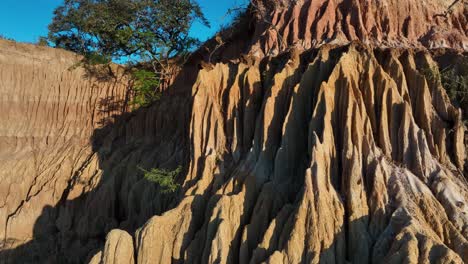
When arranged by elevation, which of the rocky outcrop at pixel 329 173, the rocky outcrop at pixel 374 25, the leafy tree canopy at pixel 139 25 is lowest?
the rocky outcrop at pixel 329 173

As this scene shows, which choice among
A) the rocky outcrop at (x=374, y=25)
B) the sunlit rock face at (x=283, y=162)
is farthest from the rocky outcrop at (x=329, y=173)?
the rocky outcrop at (x=374, y=25)

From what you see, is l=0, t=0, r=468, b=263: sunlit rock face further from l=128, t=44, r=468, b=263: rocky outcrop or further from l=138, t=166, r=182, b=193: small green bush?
l=138, t=166, r=182, b=193: small green bush

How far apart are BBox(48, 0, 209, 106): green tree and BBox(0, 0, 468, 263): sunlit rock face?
2220 millimetres

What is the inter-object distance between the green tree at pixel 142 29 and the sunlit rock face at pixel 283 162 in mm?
2220

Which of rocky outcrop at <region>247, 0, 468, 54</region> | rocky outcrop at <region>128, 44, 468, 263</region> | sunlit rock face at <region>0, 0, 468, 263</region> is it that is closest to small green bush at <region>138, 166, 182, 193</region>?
sunlit rock face at <region>0, 0, 468, 263</region>

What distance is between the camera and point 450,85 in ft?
35.9

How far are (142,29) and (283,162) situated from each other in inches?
511

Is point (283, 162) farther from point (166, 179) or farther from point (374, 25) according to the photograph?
Answer: point (374, 25)

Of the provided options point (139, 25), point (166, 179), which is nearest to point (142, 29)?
point (139, 25)

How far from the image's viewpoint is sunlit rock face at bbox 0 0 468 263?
908 cm

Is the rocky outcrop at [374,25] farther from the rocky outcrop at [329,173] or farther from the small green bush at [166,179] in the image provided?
the small green bush at [166,179]

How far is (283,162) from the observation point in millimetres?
11164

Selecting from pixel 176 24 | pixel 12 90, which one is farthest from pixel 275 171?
pixel 12 90

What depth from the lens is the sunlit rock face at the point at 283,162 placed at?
9.08 meters
